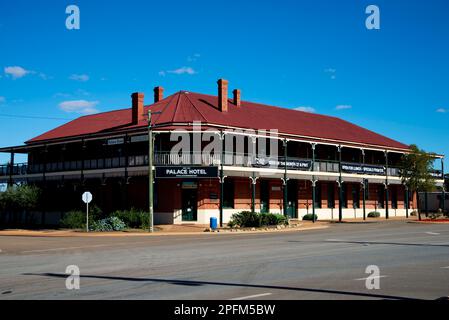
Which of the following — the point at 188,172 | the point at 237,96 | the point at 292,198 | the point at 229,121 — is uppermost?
the point at 237,96

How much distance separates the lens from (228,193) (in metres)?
39.0

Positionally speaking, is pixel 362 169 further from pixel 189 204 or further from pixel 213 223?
pixel 213 223

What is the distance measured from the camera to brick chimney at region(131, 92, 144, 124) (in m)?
41.9

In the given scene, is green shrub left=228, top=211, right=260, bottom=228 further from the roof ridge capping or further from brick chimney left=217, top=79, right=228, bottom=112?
brick chimney left=217, top=79, right=228, bottom=112

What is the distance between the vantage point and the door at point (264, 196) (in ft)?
135

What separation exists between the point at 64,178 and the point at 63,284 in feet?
108

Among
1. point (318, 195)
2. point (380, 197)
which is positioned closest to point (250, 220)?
point (318, 195)

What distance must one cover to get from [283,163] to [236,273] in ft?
89.8

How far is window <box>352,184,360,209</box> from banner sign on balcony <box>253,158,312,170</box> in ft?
28.8

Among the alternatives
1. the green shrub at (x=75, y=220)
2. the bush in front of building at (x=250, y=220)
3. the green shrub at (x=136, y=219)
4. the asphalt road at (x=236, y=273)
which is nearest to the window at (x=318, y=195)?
the bush in front of building at (x=250, y=220)

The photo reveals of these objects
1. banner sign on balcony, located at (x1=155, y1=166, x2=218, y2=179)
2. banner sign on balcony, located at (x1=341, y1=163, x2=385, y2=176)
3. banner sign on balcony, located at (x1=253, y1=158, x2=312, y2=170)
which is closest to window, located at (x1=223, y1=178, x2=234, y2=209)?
banner sign on balcony, located at (x1=253, y1=158, x2=312, y2=170)

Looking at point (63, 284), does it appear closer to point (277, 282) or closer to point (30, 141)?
point (277, 282)

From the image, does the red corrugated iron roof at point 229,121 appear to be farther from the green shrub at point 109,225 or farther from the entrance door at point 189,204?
the green shrub at point 109,225
